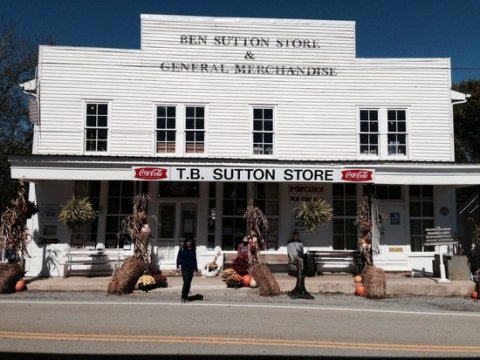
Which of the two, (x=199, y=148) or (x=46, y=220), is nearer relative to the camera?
(x=46, y=220)

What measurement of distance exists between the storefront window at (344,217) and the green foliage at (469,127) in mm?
24264

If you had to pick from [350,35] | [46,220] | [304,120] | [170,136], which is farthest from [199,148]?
[350,35]

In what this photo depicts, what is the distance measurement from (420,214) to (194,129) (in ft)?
29.2

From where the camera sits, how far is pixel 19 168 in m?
14.9

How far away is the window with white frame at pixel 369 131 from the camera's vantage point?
17.8m

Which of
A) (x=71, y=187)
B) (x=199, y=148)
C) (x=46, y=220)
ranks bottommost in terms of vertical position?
(x=46, y=220)

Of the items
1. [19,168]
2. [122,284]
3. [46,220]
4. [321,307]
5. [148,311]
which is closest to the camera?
[148,311]

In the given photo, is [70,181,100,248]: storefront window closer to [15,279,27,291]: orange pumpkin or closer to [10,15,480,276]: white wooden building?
[10,15,480,276]: white wooden building

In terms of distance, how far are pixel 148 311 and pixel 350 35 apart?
43.0 ft

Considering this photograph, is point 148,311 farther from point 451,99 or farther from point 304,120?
point 451,99

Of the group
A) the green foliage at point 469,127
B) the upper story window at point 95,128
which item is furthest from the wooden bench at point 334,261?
the green foliage at point 469,127

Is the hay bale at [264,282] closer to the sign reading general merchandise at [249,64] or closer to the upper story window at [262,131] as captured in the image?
the upper story window at [262,131]

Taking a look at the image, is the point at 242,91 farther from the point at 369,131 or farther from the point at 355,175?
the point at 355,175

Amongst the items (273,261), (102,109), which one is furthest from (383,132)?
(102,109)
